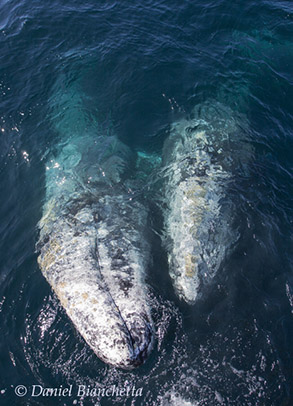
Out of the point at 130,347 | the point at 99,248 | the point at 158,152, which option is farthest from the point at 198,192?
the point at 130,347

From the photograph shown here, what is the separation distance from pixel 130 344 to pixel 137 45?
54.2 feet

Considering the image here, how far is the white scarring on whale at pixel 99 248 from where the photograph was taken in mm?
8734

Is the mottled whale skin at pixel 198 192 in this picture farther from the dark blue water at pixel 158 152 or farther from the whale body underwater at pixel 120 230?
the dark blue water at pixel 158 152

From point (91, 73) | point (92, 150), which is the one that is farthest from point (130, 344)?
point (91, 73)

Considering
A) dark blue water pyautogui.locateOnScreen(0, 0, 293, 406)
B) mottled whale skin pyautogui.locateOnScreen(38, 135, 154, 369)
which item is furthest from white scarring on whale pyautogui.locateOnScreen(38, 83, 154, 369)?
dark blue water pyautogui.locateOnScreen(0, 0, 293, 406)

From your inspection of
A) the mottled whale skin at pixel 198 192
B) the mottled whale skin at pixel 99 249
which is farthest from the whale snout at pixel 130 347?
the mottled whale skin at pixel 198 192

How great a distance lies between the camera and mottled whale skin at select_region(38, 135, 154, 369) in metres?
8.73

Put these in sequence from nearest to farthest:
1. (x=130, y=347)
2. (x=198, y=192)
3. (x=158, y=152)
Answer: (x=130, y=347) → (x=198, y=192) → (x=158, y=152)

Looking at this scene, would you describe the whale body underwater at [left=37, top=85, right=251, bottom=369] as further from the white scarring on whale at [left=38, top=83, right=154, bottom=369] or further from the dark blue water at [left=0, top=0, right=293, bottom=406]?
the dark blue water at [left=0, top=0, right=293, bottom=406]

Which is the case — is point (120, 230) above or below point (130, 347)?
above

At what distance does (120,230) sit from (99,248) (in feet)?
3.42

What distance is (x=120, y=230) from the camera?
37.1 feet

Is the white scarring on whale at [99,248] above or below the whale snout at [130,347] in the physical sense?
above

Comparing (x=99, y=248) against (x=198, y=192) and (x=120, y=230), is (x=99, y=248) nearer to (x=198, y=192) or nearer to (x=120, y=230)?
(x=120, y=230)
